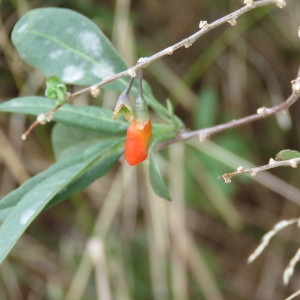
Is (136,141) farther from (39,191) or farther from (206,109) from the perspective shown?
(206,109)

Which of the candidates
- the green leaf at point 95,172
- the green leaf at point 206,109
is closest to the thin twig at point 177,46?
the green leaf at point 95,172

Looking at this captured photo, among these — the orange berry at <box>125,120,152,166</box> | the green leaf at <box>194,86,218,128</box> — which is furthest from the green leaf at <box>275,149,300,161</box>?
the green leaf at <box>194,86,218,128</box>

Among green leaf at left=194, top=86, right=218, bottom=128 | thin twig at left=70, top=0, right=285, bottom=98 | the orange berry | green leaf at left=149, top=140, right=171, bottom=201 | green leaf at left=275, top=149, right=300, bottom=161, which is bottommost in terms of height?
green leaf at left=275, top=149, right=300, bottom=161

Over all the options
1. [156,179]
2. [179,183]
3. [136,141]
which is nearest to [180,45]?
[136,141]

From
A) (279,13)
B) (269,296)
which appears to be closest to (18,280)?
(269,296)

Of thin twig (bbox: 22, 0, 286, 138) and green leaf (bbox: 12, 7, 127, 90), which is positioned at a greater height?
green leaf (bbox: 12, 7, 127, 90)

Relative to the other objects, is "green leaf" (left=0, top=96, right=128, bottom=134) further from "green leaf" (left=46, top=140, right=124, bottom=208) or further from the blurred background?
the blurred background
